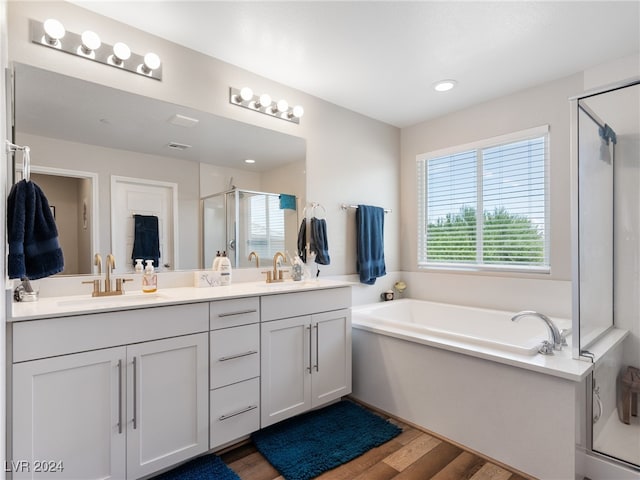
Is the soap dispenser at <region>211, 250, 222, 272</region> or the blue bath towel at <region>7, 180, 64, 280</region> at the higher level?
the blue bath towel at <region>7, 180, 64, 280</region>

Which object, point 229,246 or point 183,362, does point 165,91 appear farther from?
point 183,362

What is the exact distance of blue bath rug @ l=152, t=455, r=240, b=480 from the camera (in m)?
1.66

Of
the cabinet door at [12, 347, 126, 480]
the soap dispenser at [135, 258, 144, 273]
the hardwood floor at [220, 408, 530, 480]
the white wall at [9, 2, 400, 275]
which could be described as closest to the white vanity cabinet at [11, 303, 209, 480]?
the cabinet door at [12, 347, 126, 480]

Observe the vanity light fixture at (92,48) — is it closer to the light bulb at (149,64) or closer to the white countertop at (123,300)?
the light bulb at (149,64)

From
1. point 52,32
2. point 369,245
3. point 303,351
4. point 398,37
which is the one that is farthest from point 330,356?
point 52,32

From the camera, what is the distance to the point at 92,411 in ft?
4.69

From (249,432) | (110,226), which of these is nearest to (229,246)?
(110,226)

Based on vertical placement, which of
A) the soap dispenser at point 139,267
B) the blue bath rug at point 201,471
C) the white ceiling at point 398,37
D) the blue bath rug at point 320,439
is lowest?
the blue bath rug at point 320,439

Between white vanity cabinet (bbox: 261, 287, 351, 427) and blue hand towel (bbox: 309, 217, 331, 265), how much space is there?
44cm

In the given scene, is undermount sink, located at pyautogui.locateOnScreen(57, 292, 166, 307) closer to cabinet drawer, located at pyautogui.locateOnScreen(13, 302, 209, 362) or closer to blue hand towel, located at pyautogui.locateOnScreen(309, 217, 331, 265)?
cabinet drawer, located at pyautogui.locateOnScreen(13, 302, 209, 362)

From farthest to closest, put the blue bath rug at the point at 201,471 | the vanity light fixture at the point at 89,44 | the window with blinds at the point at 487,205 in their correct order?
the window with blinds at the point at 487,205
the vanity light fixture at the point at 89,44
the blue bath rug at the point at 201,471

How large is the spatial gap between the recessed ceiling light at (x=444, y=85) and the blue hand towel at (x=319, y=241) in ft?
4.53

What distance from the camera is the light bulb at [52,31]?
65.7 inches

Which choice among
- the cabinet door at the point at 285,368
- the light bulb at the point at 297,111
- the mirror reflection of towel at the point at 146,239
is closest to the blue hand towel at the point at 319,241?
the cabinet door at the point at 285,368
